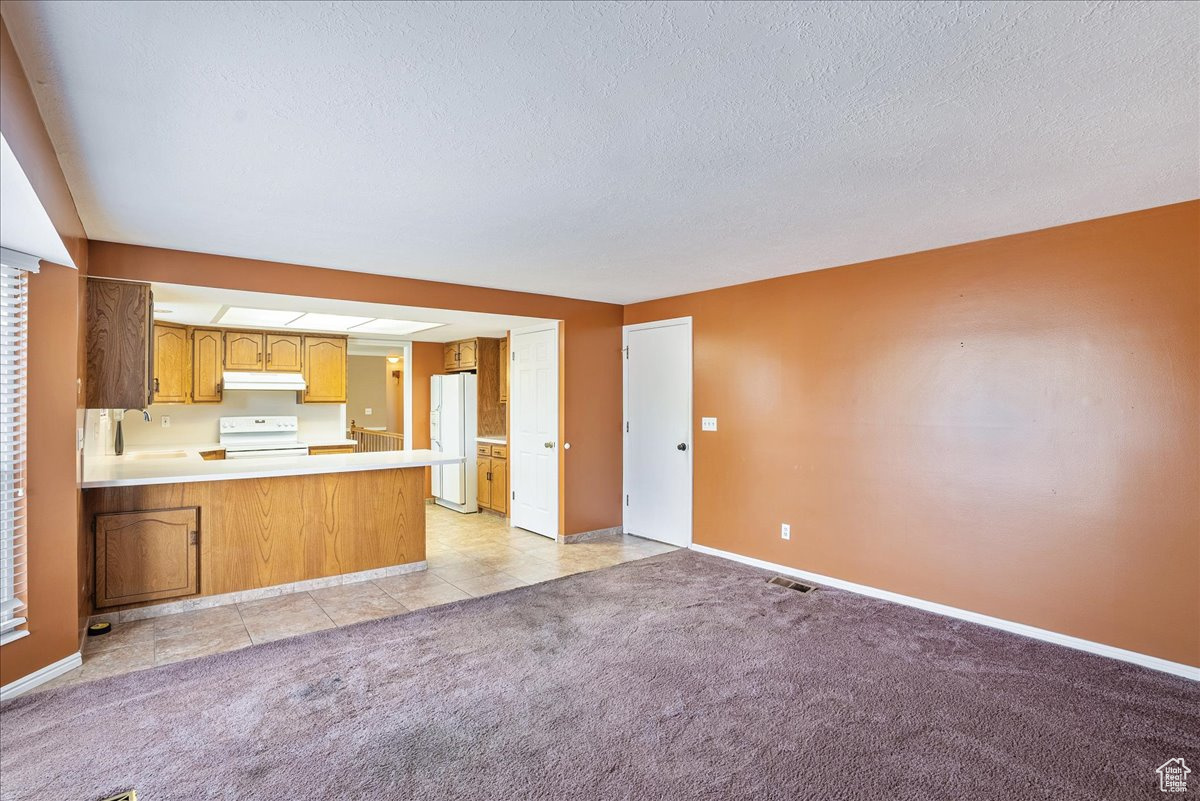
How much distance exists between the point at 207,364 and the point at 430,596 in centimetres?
400

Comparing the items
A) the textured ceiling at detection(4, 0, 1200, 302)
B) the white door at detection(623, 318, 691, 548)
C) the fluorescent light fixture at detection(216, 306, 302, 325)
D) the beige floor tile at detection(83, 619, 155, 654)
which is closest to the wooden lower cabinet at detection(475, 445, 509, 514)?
the white door at detection(623, 318, 691, 548)

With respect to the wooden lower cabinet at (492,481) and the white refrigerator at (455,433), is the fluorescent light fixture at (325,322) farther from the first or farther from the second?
the wooden lower cabinet at (492,481)

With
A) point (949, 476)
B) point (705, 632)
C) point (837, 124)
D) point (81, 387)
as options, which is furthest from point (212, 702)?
point (949, 476)

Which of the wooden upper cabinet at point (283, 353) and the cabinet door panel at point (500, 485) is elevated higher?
the wooden upper cabinet at point (283, 353)

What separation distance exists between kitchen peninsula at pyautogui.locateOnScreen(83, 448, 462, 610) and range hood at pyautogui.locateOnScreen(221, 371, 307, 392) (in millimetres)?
1577

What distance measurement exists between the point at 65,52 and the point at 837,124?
2224mm

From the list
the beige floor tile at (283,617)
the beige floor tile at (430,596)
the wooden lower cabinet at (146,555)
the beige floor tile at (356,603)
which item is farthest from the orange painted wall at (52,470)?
the beige floor tile at (430,596)

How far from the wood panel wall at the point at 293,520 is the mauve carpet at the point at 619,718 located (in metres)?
0.94

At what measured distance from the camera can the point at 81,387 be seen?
10.2 ft

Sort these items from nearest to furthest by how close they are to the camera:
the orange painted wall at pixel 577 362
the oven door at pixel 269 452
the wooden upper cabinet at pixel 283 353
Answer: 1. the orange painted wall at pixel 577 362
2. the oven door at pixel 269 452
3. the wooden upper cabinet at pixel 283 353

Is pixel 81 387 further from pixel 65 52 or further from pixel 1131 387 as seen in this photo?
pixel 1131 387

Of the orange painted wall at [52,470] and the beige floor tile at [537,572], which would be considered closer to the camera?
the orange painted wall at [52,470]

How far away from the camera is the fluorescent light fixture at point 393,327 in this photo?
231 inches

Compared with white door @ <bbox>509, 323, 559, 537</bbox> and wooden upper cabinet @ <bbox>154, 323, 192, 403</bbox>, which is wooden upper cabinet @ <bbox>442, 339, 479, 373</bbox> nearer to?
white door @ <bbox>509, 323, 559, 537</bbox>
